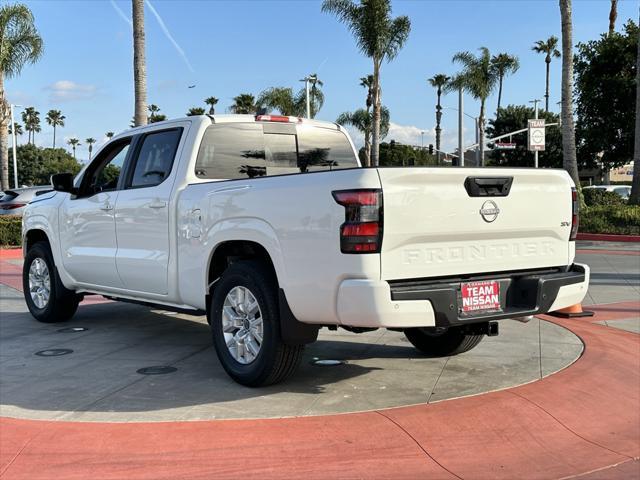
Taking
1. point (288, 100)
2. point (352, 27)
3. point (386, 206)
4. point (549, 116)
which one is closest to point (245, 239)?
point (386, 206)

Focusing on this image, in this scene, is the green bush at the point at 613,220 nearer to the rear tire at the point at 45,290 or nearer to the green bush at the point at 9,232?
the green bush at the point at 9,232

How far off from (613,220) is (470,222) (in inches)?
737

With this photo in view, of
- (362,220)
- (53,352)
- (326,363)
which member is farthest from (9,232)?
(362,220)

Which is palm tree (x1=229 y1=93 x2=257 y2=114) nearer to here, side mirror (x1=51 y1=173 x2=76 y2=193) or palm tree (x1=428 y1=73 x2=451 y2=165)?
palm tree (x1=428 y1=73 x2=451 y2=165)

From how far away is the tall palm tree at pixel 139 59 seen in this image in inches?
704

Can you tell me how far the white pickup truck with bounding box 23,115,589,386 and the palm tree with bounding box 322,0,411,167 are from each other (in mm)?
26725

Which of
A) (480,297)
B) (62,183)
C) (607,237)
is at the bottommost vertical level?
(607,237)

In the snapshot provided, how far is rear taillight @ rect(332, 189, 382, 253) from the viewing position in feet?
13.6

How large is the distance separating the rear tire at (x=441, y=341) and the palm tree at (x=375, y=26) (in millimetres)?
27889

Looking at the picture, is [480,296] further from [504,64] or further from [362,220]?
[504,64]

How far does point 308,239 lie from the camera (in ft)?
14.5

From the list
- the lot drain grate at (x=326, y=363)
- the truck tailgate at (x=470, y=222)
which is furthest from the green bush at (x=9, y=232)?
the truck tailgate at (x=470, y=222)

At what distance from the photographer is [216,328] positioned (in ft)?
17.4

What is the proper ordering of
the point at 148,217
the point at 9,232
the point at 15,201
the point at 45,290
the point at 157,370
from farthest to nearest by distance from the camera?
the point at 15,201, the point at 9,232, the point at 45,290, the point at 148,217, the point at 157,370
